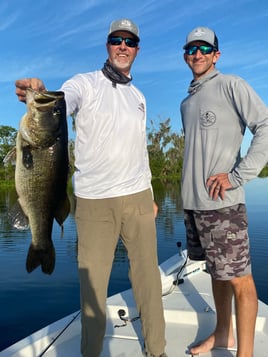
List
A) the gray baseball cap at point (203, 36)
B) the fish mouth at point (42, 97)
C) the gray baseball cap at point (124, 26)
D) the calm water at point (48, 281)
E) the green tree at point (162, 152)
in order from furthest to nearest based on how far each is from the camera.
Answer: the green tree at point (162, 152) < the calm water at point (48, 281) < the gray baseball cap at point (203, 36) < the gray baseball cap at point (124, 26) < the fish mouth at point (42, 97)

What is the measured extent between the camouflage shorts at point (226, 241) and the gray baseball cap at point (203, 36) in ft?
4.62

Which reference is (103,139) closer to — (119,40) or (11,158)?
(11,158)

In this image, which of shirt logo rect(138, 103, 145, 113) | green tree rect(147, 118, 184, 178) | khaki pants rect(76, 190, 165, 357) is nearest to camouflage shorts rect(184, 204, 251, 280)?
khaki pants rect(76, 190, 165, 357)

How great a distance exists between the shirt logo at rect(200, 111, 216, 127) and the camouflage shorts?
0.71m

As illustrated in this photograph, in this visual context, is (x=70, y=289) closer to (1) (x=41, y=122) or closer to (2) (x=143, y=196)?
(2) (x=143, y=196)

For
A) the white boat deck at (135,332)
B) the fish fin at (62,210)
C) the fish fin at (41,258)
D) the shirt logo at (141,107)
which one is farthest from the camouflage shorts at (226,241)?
the fish fin at (41,258)

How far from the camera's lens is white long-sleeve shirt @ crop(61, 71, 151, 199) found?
114 inches

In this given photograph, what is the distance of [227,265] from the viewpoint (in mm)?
2969

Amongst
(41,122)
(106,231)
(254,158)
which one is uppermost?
(41,122)

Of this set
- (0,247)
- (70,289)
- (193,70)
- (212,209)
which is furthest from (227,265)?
(0,247)

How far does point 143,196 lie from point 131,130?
56cm

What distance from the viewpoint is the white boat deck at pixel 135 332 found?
10.9 ft

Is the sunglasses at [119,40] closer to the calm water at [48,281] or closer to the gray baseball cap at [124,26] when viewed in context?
the gray baseball cap at [124,26]

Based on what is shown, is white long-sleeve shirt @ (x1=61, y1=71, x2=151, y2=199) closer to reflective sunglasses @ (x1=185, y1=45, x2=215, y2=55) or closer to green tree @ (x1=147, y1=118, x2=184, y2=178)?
reflective sunglasses @ (x1=185, y1=45, x2=215, y2=55)
